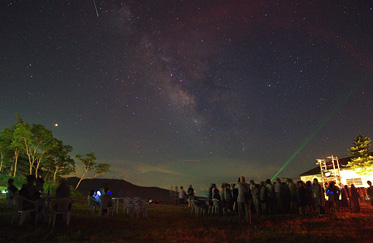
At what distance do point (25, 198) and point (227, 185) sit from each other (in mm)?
9508

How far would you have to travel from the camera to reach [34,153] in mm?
29062

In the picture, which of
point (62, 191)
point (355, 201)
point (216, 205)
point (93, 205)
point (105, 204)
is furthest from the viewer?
point (355, 201)

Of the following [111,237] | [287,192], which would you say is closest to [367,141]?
[287,192]

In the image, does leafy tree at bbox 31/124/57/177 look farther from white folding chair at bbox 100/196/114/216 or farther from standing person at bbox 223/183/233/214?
→ standing person at bbox 223/183/233/214

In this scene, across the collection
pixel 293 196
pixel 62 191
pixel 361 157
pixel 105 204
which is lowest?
pixel 105 204

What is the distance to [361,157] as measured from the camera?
3525cm

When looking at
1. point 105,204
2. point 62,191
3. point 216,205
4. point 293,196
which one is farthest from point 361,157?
point 62,191

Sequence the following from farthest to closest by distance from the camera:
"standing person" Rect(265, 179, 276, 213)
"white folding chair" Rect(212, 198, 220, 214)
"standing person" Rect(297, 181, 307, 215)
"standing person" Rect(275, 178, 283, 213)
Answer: "standing person" Rect(265, 179, 276, 213)
"white folding chair" Rect(212, 198, 220, 214)
"standing person" Rect(275, 178, 283, 213)
"standing person" Rect(297, 181, 307, 215)

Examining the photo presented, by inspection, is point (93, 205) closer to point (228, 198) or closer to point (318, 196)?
point (228, 198)

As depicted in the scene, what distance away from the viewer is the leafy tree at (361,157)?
33875 mm

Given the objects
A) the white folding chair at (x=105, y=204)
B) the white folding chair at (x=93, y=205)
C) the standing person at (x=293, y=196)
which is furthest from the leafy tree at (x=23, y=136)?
the standing person at (x=293, y=196)

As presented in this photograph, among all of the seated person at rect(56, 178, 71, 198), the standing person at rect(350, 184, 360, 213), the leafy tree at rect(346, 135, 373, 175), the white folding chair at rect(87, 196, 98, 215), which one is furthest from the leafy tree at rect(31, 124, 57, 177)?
the leafy tree at rect(346, 135, 373, 175)

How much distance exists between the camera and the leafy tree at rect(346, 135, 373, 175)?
33875mm

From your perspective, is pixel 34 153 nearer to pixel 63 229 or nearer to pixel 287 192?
pixel 63 229
